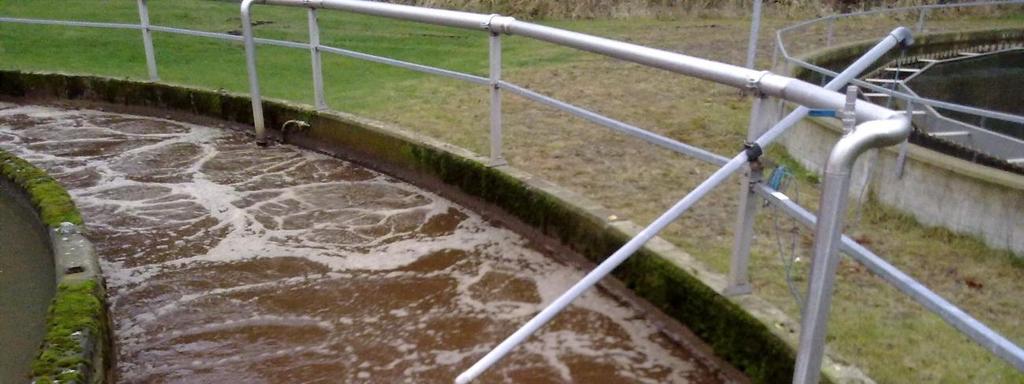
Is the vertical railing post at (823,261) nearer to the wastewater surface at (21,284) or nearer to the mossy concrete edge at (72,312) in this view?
the mossy concrete edge at (72,312)

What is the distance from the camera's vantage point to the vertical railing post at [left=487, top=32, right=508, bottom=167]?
420cm

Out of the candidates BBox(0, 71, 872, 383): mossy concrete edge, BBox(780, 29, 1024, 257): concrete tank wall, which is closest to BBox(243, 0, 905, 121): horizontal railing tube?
BBox(0, 71, 872, 383): mossy concrete edge

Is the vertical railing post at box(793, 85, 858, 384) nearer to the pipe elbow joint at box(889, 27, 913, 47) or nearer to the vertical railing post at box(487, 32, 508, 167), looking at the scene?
the pipe elbow joint at box(889, 27, 913, 47)

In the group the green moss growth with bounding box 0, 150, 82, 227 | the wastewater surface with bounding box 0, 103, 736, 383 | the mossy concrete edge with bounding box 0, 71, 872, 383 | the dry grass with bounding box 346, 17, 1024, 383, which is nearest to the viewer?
the mossy concrete edge with bounding box 0, 71, 872, 383

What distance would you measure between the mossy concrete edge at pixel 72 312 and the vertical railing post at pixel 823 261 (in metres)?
2.04

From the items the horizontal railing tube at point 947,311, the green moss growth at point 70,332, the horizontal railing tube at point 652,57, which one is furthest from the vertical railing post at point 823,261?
the green moss growth at point 70,332

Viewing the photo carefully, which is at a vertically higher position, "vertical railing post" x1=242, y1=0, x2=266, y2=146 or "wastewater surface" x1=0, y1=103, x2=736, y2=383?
"vertical railing post" x1=242, y1=0, x2=266, y2=146

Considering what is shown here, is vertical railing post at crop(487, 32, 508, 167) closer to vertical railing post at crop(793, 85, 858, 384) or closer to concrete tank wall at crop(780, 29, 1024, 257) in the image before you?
concrete tank wall at crop(780, 29, 1024, 257)

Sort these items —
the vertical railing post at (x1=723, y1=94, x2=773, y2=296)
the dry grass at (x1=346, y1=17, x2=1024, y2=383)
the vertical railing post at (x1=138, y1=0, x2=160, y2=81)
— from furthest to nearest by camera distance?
the vertical railing post at (x1=138, y1=0, x2=160, y2=81) → the dry grass at (x1=346, y1=17, x2=1024, y2=383) → the vertical railing post at (x1=723, y1=94, x2=773, y2=296)

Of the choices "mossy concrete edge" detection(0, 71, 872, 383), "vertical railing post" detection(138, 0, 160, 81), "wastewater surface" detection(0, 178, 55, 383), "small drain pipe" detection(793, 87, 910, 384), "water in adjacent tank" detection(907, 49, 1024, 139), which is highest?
"small drain pipe" detection(793, 87, 910, 384)

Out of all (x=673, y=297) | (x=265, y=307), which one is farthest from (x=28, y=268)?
(x=673, y=297)

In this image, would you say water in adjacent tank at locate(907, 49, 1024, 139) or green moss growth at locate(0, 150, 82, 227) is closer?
green moss growth at locate(0, 150, 82, 227)

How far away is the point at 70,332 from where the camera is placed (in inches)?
109

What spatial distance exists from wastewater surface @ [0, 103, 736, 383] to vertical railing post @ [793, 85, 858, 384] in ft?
3.93
